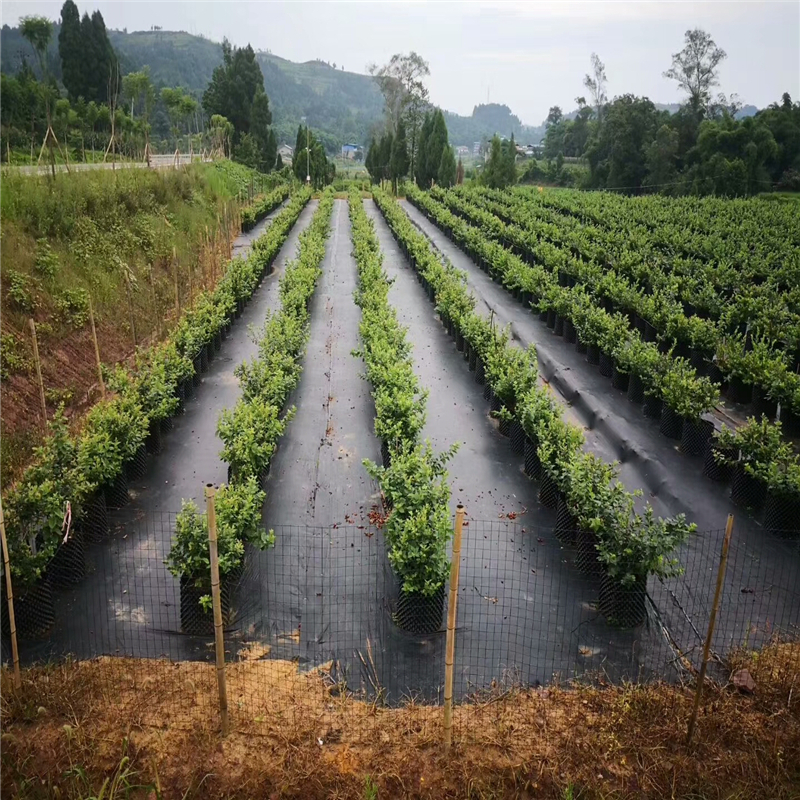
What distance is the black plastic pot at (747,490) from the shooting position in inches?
323

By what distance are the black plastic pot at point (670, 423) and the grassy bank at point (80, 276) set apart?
907 cm

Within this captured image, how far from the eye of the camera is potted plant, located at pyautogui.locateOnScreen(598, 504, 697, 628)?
5980 mm

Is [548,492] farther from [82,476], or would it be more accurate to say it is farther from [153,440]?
[153,440]

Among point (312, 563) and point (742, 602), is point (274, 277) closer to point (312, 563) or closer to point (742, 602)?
point (312, 563)

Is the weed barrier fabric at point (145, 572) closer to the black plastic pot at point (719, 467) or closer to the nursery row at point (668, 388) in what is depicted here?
the nursery row at point (668, 388)

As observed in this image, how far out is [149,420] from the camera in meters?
9.03

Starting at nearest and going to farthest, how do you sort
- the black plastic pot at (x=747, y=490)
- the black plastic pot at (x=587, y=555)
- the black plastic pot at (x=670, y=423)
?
1. the black plastic pot at (x=587, y=555)
2. the black plastic pot at (x=747, y=490)
3. the black plastic pot at (x=670, y=423)

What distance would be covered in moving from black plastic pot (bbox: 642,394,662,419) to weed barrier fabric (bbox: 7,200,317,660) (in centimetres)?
656

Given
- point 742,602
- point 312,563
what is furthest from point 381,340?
point 742,602

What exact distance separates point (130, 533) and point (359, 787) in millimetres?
4201

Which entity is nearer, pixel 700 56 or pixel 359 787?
pixel 359 787

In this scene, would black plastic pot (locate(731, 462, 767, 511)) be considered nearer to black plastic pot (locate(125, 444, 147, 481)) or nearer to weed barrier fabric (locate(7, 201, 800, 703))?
weed barrier fabric (locate(7, 201, 800, 703))

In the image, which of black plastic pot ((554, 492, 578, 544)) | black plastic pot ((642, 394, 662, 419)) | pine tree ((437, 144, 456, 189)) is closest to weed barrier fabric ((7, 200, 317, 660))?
black plastic pot ((554, 492, 578, 544))

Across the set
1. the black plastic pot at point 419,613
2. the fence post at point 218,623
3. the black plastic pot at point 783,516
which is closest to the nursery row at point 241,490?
the fence post at point 218,623
